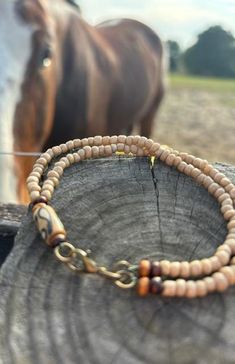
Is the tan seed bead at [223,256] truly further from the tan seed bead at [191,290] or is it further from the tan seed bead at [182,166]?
the tan seed bead at [182,166]

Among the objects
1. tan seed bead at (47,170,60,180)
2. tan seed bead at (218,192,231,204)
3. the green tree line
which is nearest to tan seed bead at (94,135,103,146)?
tan seed bead at (47,170,60,180)

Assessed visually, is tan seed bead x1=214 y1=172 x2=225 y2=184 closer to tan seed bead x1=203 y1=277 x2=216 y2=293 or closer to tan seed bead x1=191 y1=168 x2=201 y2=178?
tan seed bead x1=191 y1=168 x2=201 y2=178

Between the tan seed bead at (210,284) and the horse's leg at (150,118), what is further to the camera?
the horse's leg at (150,118)

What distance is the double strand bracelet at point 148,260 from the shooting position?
634mm

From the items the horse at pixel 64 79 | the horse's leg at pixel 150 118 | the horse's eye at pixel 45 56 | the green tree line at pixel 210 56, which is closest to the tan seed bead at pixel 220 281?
the horse at pixel 64 79

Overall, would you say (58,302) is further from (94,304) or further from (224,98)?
(224,98)

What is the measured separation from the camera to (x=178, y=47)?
33531 millimetres

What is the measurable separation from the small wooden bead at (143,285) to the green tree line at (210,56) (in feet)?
98.9

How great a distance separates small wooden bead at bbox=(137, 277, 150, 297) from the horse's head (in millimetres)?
1282

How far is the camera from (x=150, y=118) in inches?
205

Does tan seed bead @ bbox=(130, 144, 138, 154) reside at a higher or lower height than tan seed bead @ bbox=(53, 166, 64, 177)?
higher

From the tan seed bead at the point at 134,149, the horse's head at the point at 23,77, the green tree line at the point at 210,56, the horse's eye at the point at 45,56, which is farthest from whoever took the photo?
the green tree line at the point at 210,56

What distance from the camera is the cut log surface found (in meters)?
0.61

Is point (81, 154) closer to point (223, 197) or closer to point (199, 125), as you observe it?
point (223, 197)
